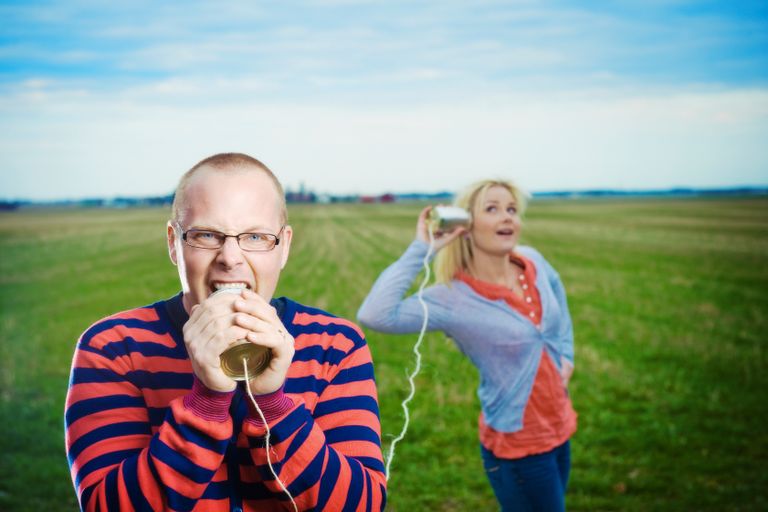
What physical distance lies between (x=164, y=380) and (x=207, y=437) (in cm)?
37

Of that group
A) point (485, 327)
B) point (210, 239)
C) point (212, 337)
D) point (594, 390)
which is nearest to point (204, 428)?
point (212, 337)

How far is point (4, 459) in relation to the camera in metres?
6.71

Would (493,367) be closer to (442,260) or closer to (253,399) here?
(442,260)

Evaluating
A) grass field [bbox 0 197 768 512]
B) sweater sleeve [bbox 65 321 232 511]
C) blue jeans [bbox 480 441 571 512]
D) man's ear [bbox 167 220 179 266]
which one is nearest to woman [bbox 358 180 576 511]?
blue jeans [bbox 480 441 571 512]

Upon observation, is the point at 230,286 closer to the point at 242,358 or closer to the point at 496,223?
the point at 242,358

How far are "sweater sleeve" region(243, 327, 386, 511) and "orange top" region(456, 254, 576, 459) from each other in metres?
1.82

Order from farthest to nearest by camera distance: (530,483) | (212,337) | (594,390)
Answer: (594,390), (530,483), (212,337)

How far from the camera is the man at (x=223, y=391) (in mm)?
1474

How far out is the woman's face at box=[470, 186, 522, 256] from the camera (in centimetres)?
396

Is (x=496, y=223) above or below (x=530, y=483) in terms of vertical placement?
above

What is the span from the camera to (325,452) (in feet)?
5.28

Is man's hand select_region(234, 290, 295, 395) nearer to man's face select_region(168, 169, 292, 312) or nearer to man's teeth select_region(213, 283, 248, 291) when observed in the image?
man's teeth select_region(213, 283, 248, 291)

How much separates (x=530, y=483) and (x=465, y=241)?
1.53 metres

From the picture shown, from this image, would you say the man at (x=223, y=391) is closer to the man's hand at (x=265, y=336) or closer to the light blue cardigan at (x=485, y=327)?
the man's hand at (x=265, y=336)
